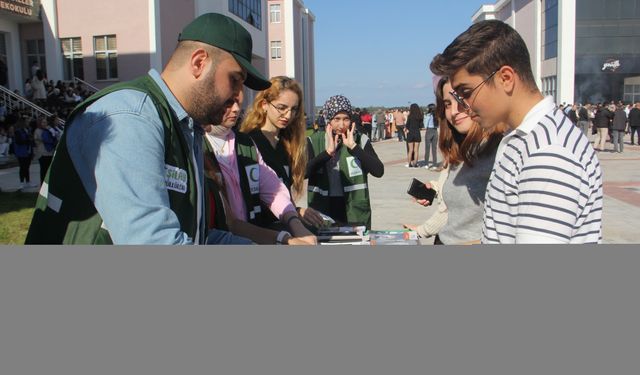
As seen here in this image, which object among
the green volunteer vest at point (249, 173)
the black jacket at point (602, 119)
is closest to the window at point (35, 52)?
the black jacket at point (602, 119)

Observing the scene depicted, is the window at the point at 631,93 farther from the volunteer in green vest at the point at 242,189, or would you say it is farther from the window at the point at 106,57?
the volunteer in green vest at the point at 242,189

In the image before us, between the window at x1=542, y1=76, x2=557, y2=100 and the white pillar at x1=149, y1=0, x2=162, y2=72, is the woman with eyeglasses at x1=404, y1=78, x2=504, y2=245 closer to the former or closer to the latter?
the white pillar at x1=149, y1=0, x2=162, y2=72

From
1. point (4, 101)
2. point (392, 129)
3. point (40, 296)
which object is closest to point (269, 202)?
point (40, 296)

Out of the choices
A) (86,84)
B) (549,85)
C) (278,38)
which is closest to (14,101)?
(86,84)

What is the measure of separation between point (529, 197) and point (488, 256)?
745 millimetres

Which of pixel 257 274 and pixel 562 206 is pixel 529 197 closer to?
pixel 562 206

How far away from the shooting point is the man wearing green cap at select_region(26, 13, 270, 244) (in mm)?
1459

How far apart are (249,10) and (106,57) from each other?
16.0m

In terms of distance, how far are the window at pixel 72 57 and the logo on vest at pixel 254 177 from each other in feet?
95.5

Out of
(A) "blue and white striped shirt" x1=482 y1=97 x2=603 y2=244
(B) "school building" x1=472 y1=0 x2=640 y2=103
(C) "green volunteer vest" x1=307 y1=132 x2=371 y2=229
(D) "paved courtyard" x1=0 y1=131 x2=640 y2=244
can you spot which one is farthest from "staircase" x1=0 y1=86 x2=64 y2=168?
(B) "school building" x1=472 y1=0 x2=640 y2=103

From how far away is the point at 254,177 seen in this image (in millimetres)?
3400

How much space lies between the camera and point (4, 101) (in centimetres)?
2255

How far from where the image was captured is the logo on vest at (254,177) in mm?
→ 3359

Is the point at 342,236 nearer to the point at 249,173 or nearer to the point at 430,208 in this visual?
the point at 249,173
